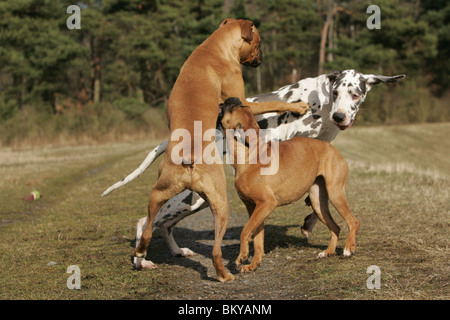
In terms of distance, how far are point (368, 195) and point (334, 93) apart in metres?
5.03

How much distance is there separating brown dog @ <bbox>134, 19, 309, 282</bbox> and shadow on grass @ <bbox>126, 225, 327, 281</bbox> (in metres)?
0.89

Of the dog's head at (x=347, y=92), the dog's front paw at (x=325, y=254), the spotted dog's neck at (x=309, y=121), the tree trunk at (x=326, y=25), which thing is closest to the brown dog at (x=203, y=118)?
the spotted dog's neck at (x=309, y=121)

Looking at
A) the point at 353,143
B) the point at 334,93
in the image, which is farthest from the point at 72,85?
the point at 334,93

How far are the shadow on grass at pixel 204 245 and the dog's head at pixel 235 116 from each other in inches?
60.9

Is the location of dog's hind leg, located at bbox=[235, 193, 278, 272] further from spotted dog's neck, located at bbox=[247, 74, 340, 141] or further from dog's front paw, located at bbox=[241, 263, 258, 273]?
spotted dog's neck, located at bbox=[247, 74, 340, 141]

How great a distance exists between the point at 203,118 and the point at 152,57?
128 ft

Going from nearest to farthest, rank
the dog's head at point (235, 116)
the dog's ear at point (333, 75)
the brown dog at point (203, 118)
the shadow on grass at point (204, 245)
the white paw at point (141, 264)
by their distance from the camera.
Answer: the brown dog at point (203, 118)
the dog's head at point (235, 116)
the white paw at point (141, 264)
the shadow on grass at point (204, 245)
the dog's ear at point (333, 75)

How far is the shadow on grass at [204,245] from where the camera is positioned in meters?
6.56

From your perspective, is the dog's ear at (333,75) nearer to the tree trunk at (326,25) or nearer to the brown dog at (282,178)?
the brown dog at (282,178)

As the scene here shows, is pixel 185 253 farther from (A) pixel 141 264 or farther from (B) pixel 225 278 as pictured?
(B) pixel 225 278

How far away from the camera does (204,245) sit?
781 cm

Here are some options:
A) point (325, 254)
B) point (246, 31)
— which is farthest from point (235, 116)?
point (325, 254)

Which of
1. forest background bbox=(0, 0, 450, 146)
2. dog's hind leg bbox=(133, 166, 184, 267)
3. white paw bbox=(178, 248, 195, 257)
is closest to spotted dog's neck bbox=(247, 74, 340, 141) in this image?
white paw bbox=(178, 248, 195, 257)
